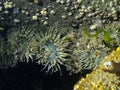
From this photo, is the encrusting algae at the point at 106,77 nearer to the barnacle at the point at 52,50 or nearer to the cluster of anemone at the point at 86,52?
the cluster of anemone at the point at 86,52

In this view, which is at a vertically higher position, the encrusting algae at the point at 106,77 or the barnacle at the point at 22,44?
the barnacle at the point at 22,44

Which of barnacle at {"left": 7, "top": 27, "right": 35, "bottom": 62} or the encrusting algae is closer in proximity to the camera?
the encrusting algae

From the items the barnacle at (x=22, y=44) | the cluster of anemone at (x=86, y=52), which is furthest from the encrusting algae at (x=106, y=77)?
the barnacle at (x=22, y=44)

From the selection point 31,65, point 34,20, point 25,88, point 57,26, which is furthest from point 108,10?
point 25,88

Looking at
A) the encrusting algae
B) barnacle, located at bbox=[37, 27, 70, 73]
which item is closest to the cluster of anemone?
barnacle, located at bbox=[37, 27, 70, 73]

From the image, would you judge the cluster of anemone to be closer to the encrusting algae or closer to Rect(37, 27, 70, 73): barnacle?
Rect(37, 27, 70, 73): barnacle

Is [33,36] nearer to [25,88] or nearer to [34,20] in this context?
[34,20]
